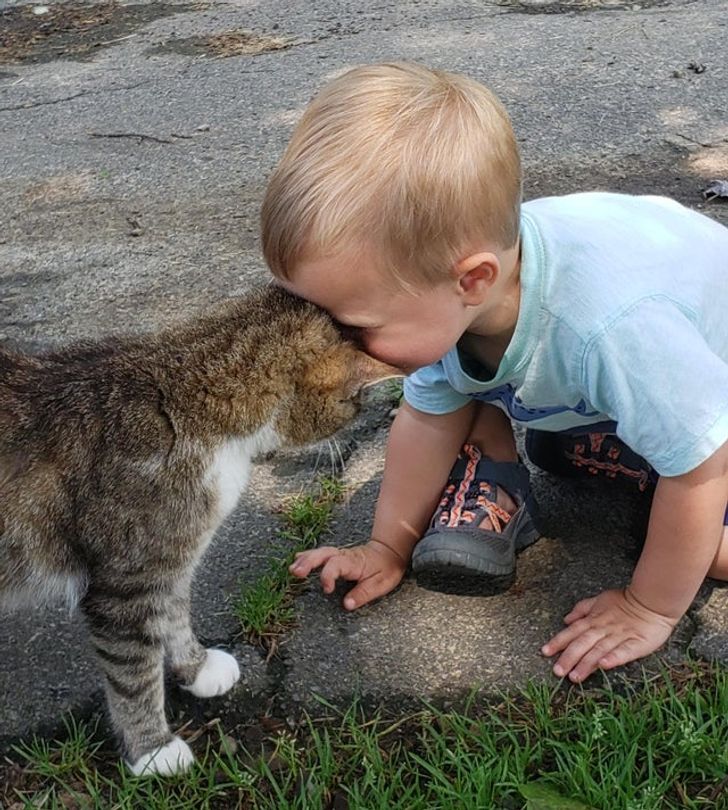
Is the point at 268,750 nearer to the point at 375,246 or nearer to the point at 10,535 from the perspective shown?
the point at 10,535

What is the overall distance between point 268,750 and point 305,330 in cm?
78

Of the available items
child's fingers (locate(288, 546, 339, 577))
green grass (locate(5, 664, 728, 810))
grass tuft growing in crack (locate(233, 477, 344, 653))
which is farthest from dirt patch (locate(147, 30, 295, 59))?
green grass (locate(5, 664, 728, 810))

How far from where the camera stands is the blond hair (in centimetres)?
176

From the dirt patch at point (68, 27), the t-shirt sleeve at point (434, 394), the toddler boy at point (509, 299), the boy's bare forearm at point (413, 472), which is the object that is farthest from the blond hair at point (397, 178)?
the dirt patch at point (68, 27)

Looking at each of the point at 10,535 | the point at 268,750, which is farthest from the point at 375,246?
the point at 268,750

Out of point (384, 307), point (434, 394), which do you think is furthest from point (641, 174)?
point (384, 307)

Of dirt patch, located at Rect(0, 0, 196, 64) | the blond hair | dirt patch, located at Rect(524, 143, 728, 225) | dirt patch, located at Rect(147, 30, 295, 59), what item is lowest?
dirt patch, located at Rect(524, 143, 728, 225)

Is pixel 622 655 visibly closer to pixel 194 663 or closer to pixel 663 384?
pixel 663 384

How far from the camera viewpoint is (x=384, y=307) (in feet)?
6.09

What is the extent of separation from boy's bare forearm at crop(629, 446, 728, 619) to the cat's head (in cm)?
56

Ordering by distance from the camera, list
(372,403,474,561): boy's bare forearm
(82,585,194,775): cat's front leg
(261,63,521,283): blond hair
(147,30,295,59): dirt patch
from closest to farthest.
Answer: (261,63,521,283): blond hair
(82,585,194,775): cat's front leg
(372,403,474,561): boy's bare forearm
(147,30,295,59): dirt patch

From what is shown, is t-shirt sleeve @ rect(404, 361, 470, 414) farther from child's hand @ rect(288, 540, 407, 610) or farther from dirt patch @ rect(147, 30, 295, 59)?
dirt patch @ rect(147, 30, 295, 59)

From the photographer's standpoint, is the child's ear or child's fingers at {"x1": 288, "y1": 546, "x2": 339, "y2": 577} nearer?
the child's ear

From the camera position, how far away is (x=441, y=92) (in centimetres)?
184
